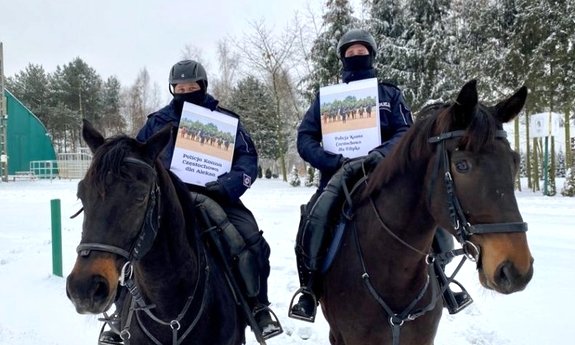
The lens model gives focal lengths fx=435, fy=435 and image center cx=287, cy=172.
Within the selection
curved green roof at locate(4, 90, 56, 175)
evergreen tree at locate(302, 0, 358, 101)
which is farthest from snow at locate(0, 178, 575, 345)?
curved green roof at locate(4, 90, 56, 175)

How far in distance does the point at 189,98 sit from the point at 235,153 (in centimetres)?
66

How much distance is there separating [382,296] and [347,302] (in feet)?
0.95

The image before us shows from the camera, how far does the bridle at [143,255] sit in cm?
213

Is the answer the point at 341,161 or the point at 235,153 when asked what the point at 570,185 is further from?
the point at 235,153

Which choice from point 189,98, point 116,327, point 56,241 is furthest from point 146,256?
point 56,241

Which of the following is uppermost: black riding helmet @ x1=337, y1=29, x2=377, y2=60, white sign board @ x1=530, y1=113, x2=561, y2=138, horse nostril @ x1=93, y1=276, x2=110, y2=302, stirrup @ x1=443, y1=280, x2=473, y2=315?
white sign board @ x1=530, y1=113, x2=561, y2=138

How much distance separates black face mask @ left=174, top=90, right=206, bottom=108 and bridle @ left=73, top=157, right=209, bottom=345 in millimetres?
1491

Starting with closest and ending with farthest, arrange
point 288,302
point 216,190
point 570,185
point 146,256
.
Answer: point 146,256
point 216,190
point 288,302
point 570,185

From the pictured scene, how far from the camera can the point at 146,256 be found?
2.59 meters

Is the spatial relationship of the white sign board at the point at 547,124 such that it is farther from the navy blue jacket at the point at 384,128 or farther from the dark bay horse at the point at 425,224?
the dark bay horse at the point at 425,224

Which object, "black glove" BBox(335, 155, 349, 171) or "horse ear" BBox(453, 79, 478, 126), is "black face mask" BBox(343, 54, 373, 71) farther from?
"horse ear" BBox(453, 79, 478, 126)

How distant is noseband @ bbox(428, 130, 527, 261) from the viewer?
2.07m

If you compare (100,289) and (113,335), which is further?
(113,335)

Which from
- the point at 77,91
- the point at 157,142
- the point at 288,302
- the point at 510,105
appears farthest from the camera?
the point at 77,91
